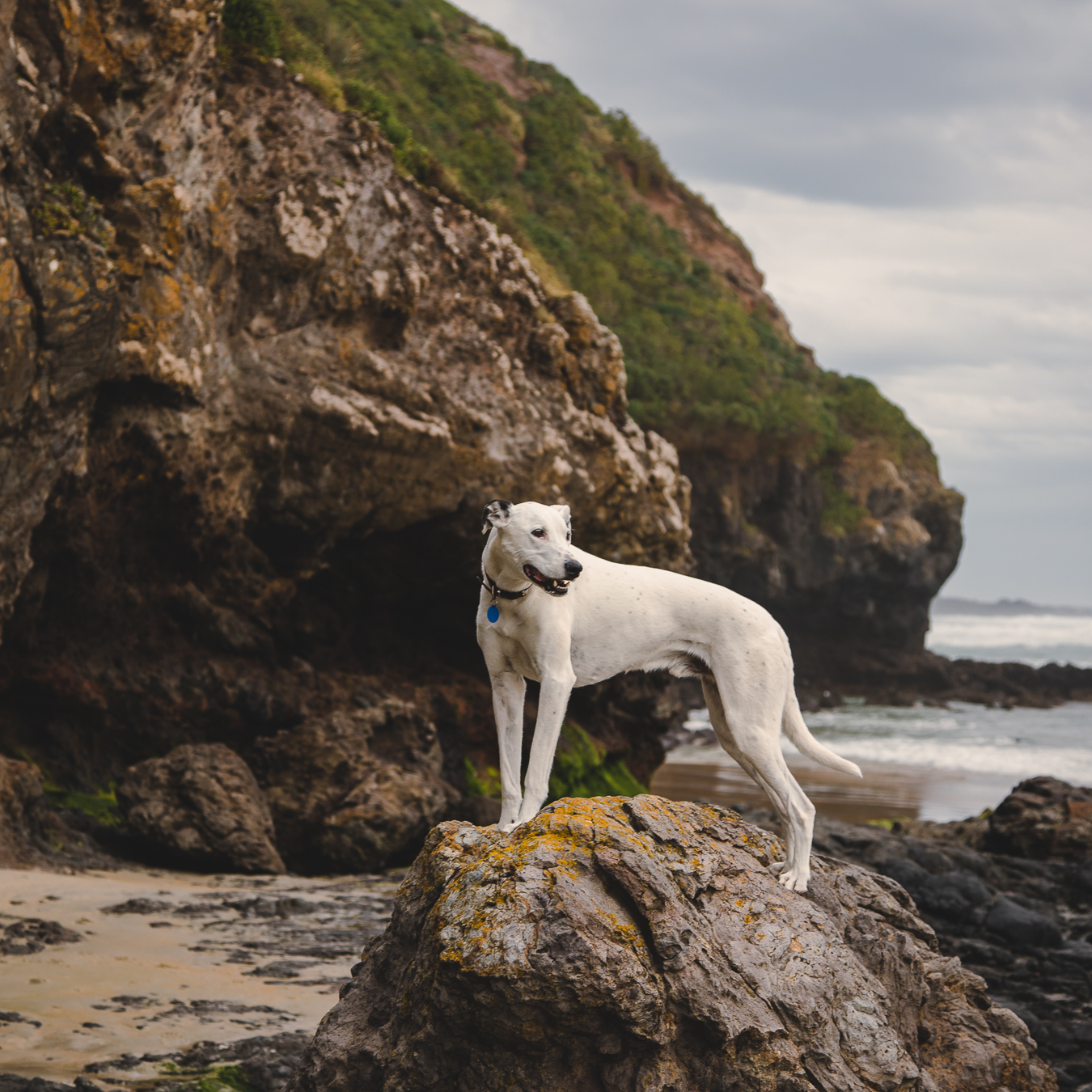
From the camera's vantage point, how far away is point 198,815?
1138 cm

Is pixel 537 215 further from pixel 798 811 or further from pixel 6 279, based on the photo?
pixel 798 811

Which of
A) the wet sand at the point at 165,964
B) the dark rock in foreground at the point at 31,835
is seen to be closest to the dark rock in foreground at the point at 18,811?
the dark rock in foreground at the point at 31,835

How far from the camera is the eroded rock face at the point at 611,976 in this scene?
4.17 metres

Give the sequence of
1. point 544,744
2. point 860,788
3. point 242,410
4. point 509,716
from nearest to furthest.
Result: point 544,744
point 509,716
point 242,410
point 860,788

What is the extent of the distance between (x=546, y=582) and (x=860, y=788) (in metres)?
20.0

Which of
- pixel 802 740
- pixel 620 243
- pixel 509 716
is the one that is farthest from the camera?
pixel 620 243

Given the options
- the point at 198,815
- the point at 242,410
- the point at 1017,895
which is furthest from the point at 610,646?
the point at 1017,895

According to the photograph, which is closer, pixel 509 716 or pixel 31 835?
pixel 509 716

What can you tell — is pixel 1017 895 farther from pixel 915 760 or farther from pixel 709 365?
pixel 709 365

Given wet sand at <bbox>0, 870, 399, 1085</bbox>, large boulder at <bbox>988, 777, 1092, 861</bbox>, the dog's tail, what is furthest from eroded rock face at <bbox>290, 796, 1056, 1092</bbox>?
large boulder at <bbox>988, 777, 1092, 861</bbox>

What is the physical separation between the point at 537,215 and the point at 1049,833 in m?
26.8

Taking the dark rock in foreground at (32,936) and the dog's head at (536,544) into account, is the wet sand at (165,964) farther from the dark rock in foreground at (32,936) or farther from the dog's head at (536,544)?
the dog's head at (536,544)

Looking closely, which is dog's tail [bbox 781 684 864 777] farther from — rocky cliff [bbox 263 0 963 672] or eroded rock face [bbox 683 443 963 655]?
eroded rock face [bbox 683 443 963 655]

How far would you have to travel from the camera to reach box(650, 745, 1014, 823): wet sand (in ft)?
67.3
